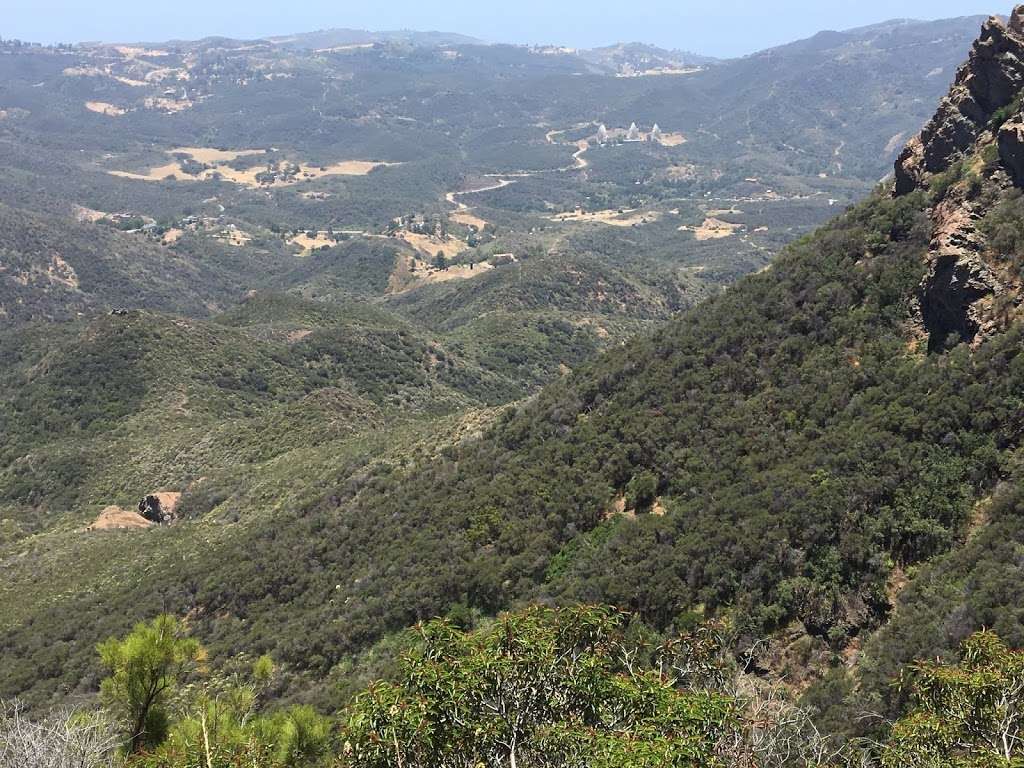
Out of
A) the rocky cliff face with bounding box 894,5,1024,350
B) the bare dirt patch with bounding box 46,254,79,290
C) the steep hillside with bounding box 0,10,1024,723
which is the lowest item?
the bare dirt patch with bounding box 46,254,79,290

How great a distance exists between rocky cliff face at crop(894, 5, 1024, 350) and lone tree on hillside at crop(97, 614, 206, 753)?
35.6m

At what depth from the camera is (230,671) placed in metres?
38.2

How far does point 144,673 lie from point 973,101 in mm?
54917

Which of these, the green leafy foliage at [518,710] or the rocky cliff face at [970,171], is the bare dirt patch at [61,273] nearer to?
the rocky cliff face at [970,171]

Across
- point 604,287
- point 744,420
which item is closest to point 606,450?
point 744,420

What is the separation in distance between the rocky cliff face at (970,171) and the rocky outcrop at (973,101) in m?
0.06

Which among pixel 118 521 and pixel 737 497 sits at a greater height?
pixel 737 497

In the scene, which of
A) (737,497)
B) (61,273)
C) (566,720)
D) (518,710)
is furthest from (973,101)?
(61,273)

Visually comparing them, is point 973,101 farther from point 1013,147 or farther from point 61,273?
point 61,273

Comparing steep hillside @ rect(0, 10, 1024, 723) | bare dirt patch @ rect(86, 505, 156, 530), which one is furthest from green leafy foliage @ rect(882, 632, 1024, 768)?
bare dirt patch @ rect(86, 505, 156, 530)

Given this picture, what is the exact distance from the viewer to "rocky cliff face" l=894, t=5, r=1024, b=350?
122ft

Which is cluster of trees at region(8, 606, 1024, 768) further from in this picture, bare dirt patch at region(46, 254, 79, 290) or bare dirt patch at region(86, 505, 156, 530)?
bare dirt patch at region(46, 254, 79, 290)

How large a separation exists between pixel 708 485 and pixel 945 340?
44.4 feet

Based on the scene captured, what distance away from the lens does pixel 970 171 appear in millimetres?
45188
